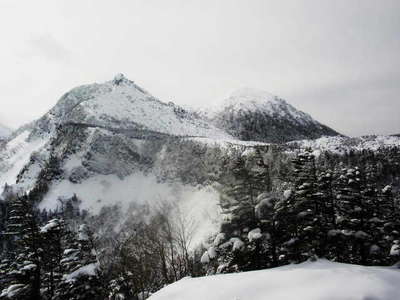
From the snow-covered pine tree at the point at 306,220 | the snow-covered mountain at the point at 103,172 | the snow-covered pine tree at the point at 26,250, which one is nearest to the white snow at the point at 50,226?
the snow-covered pine tree at the point at 26,250

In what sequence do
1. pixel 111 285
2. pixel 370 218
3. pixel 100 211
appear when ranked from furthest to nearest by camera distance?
1. pixel 100 211
2. pixel 111 285
3. pixel 370 218

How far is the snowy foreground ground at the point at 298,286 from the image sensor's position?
1080 cm

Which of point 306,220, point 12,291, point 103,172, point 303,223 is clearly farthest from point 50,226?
point 103,172

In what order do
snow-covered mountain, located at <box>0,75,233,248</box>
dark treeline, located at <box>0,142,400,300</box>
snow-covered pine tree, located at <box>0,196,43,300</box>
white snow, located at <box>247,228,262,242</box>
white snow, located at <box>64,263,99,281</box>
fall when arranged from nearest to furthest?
snow-covered pine tree, located at <box>0,196,43,300</box>
dark treeline, located at <box>0,142,400,300</box>
white snow, located at <box>64,263,99,281</box>
white snow, located at <box>247,228,262,242</box>
snow-covered mountain, located at <box>0,75,233,248</box>

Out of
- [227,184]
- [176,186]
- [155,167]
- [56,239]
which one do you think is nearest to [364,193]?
[227,184]

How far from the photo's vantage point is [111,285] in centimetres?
3553

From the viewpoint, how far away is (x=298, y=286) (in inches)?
467

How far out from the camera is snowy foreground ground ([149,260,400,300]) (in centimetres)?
1080

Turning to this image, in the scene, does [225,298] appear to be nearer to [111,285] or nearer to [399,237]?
[399,237]

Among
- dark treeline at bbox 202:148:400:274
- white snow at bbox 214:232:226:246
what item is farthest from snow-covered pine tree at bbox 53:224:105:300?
white snow at bbox 214:232:226:246

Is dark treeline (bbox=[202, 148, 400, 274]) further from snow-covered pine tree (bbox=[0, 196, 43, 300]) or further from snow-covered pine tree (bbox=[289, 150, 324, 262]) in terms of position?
snow-covered pine tree (bbox=[0, 196, 43, 300])

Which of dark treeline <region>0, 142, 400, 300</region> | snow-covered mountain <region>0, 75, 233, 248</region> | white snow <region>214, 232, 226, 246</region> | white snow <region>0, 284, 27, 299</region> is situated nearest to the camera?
white snow <region>0, 284, 27, 299</region>

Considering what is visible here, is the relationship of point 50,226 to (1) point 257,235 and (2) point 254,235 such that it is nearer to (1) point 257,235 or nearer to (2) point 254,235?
(2) point 254,235

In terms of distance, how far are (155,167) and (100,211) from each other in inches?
1504
